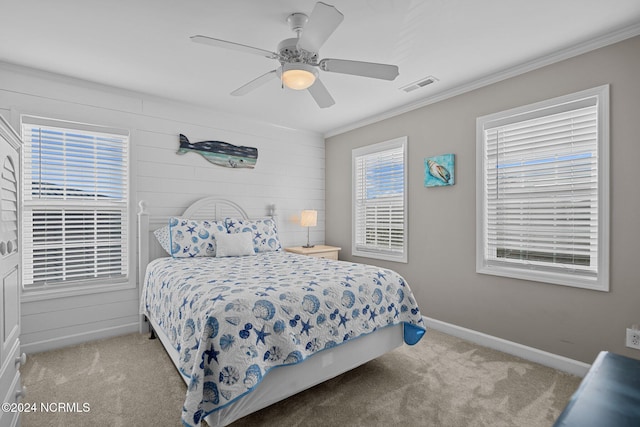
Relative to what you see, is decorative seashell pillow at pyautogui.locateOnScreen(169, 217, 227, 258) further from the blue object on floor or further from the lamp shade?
the blue object on floor

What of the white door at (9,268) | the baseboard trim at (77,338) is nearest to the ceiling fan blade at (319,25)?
the white door at (9,268)

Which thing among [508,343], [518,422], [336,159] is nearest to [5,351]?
[518,422]

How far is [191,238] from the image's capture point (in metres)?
3.32

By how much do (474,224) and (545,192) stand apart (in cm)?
65

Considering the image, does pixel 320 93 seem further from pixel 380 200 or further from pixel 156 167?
pixel 156 167

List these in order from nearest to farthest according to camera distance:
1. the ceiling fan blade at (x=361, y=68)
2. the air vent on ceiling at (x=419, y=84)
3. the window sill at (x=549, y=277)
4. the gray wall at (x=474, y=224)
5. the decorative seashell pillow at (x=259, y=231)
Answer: the ceiling fan blade at (x=361, y=68) < the gray wall at (x=474, y=224) < the window sill at (x=549, y=277) < the air vent on ceiling at (x=419, y=84) < the decorative seashell pillow at (x=259, y=231)

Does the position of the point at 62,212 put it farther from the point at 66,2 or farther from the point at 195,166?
the point at 66,2

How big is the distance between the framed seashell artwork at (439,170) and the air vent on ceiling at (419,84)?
29.0 inches

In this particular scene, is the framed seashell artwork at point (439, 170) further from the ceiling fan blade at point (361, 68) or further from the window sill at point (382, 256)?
the ceiling fan blade at point (361, 68)

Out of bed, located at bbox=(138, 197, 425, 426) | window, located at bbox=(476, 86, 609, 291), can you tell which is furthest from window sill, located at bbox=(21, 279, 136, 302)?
window, located at bbox=(476, 86, 609, 291)

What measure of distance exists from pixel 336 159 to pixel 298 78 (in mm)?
2694

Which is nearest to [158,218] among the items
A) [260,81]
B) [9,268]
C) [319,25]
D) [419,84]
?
[260,81]

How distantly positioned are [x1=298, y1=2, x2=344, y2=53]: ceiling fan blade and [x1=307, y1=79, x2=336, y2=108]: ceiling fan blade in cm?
38

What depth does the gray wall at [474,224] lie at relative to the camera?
7.37 feet
